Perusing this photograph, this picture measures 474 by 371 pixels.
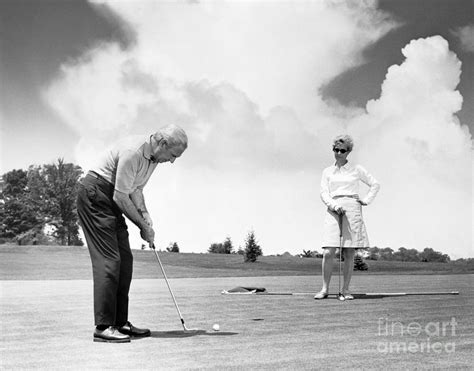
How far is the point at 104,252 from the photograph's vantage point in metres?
5.10

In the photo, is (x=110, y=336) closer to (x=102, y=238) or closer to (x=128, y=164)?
(x=102, y=238)

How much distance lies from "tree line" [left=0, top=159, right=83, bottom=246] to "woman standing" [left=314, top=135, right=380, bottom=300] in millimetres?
43190

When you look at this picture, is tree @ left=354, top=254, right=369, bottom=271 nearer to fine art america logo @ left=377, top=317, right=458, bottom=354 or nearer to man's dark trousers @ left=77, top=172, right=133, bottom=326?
fine art america logo @ left=377, top=317, right=458, bottom=354

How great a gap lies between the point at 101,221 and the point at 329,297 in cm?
451

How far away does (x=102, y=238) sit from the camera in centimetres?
511

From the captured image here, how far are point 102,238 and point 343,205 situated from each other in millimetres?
4370

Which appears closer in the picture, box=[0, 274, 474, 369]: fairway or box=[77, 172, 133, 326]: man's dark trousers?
box=[0, 274, 474, 369]: fairway

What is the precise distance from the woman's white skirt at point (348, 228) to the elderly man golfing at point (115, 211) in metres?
3.92

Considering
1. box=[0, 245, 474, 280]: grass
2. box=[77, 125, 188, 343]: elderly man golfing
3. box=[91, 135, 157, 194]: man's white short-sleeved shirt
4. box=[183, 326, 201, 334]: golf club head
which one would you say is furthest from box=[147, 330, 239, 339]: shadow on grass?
box=[0, 245, 474, 280]: grass

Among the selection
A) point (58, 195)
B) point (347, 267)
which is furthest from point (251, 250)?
point (58, 195)

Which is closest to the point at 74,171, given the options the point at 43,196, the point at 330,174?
the point at 43,196

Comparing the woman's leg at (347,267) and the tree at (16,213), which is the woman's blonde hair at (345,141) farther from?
the tree at (16,213)

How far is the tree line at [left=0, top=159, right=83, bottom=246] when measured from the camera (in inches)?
2067

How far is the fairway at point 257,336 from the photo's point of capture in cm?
402
